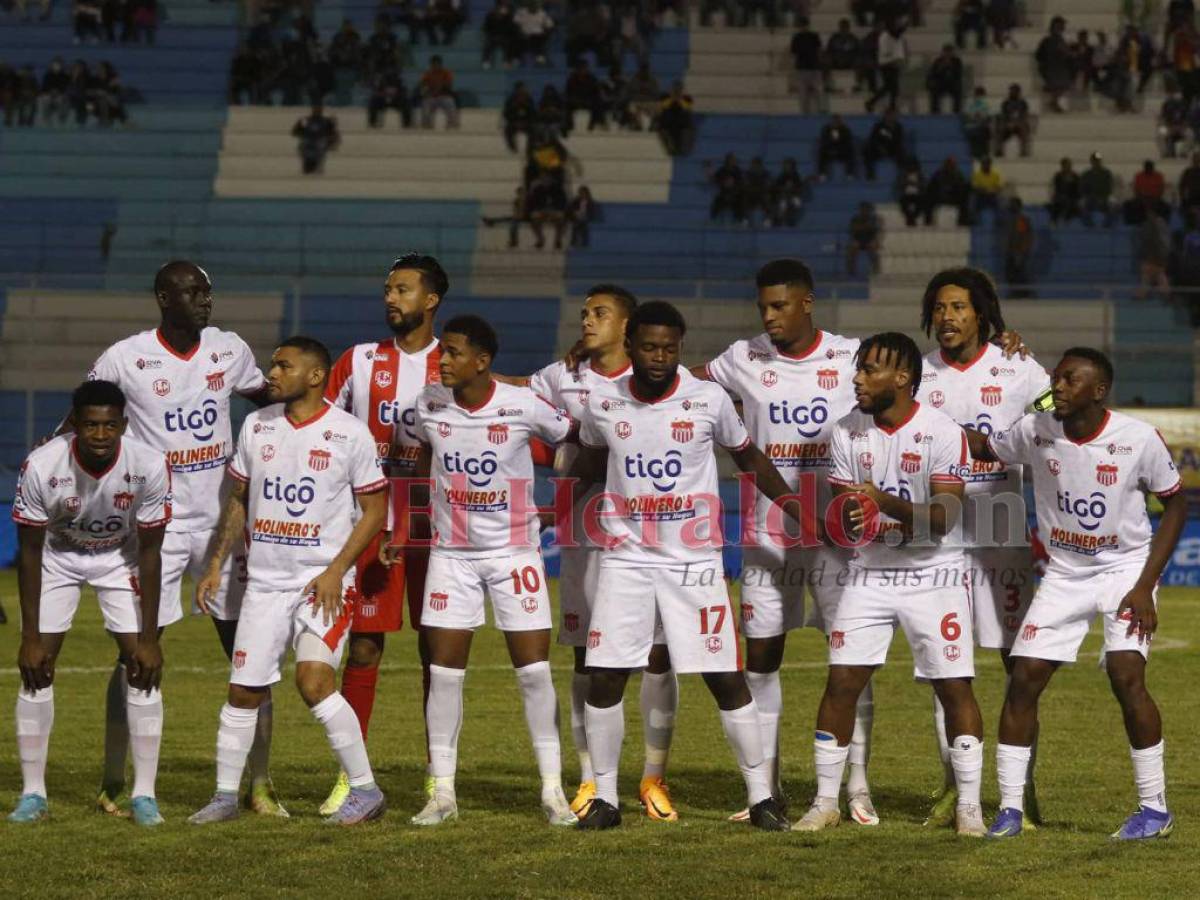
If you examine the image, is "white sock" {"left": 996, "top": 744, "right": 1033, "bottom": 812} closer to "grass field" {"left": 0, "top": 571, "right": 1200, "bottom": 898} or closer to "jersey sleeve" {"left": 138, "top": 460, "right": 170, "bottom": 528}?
"grass field" {"left": 0, "top": 571, "right": 1200, "bottom": 898}

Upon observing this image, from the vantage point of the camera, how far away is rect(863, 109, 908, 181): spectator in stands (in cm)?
3366

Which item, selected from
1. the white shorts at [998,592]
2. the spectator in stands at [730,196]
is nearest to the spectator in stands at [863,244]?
the spectator in stands at [730,196]

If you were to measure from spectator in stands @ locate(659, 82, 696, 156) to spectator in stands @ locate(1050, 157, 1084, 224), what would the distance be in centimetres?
639

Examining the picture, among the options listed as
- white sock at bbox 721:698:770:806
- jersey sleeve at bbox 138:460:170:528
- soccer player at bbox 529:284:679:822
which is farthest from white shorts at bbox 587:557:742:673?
jersey sleeve at bbox 138:460:170:528

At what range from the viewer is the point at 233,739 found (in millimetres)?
9391

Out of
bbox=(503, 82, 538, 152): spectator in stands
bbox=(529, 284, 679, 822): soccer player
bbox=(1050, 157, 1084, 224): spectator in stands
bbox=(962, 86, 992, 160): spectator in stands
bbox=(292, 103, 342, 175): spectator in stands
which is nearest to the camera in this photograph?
bbox=(529, 284, 679, 822): soccer player

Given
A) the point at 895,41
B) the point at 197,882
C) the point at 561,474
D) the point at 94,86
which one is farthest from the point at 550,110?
the point at 197,882

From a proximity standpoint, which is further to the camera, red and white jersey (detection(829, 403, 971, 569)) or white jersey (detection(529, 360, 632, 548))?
white jersey (detection(529, 360, 632, 548))

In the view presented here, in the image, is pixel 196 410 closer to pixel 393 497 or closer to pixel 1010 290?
pixel 393 497

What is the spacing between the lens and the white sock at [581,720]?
1014cm

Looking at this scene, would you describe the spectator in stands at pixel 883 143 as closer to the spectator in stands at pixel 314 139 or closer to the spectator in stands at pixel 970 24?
the spectator in stands at pixel 970 24

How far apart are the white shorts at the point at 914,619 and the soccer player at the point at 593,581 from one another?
1127 mm

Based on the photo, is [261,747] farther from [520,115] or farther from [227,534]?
[520,115]

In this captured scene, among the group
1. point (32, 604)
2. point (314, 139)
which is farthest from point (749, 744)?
point (314, 139)
